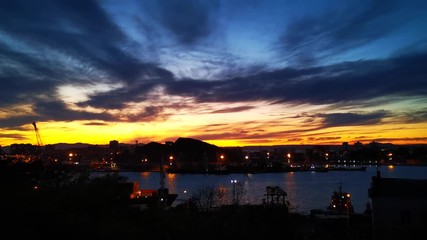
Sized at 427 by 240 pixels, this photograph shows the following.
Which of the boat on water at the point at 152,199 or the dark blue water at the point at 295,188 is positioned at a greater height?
the boat on water at the point at 152,199

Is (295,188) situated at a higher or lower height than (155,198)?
lower

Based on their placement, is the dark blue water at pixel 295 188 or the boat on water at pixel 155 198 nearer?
the boat on water at pixel 155 198

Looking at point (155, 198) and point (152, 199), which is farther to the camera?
point (155, 198)

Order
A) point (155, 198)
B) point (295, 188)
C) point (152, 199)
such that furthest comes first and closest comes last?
point (295, 188), point (155, 198), point (152, 199)

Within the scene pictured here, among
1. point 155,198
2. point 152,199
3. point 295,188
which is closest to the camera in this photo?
point 152,199

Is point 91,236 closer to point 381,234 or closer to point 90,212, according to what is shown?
point 90,212

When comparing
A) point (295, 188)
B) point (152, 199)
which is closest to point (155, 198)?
point (152, 199)

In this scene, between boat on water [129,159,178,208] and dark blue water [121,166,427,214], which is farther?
dark blue water [121,166,427,214]

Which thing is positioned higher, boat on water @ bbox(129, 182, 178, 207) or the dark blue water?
boat on water @ bbox(129, 182, 178, 207)

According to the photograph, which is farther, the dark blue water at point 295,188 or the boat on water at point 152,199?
the dark blue water at point 295,188

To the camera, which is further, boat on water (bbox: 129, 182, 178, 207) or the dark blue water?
the dark blue water

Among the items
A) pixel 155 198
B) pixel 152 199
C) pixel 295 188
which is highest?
pixel 152 199

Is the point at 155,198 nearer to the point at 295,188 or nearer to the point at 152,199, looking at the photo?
the point at 152,199

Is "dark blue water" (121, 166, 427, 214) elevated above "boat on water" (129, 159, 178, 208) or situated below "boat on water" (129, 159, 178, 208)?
below
